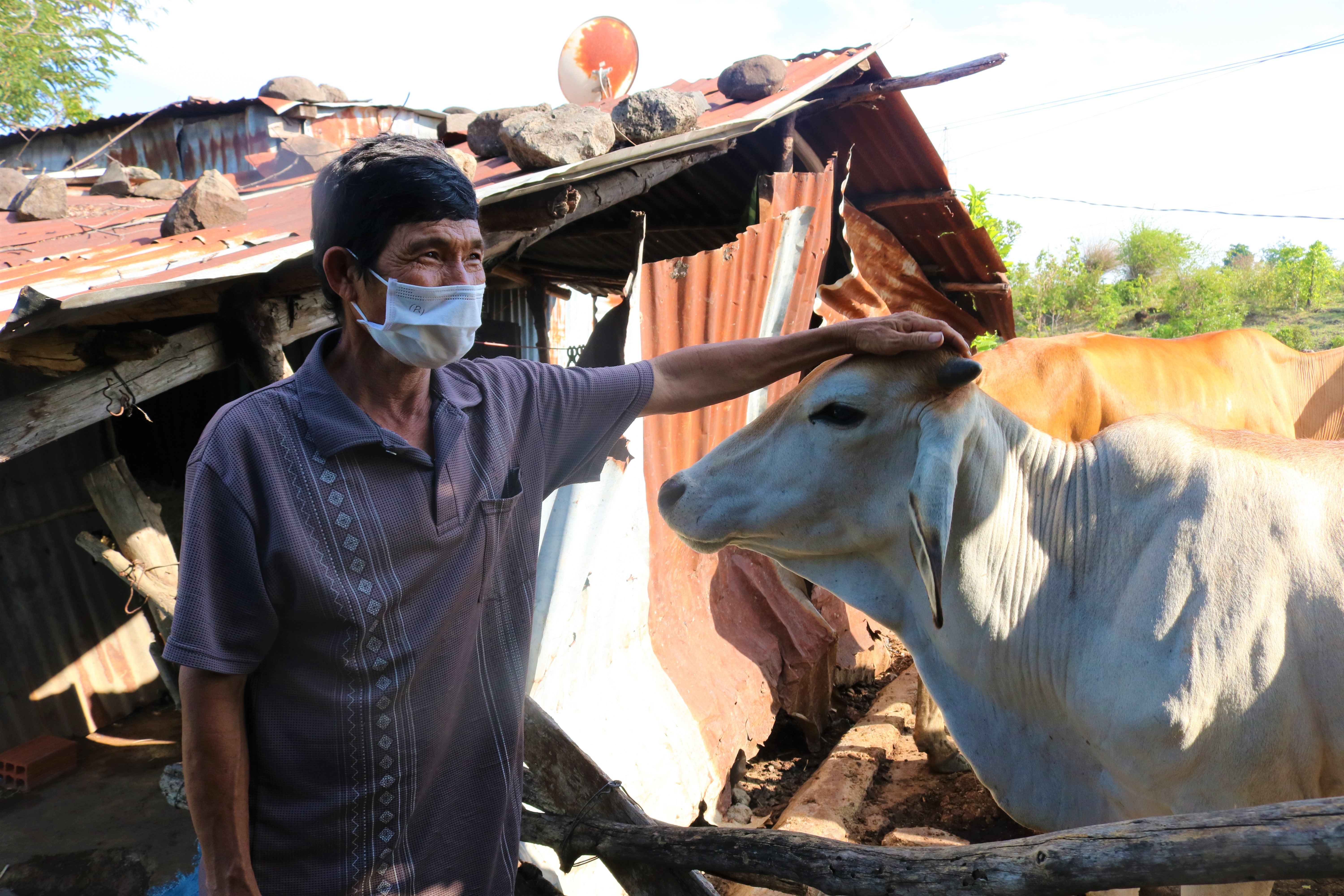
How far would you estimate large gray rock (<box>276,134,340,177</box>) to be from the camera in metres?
6.76

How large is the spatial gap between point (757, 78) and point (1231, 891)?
4.37 m

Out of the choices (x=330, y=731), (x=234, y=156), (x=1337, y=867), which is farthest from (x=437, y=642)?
(x=234, y=156)

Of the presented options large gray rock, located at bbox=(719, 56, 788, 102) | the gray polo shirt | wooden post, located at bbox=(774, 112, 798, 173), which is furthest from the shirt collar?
wooden post, located at bbox=(774, 112, 798, 173)

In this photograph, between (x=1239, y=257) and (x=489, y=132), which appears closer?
(x=489, y=132)

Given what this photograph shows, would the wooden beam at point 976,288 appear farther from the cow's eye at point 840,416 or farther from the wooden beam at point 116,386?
the wooden beam at point 116,386

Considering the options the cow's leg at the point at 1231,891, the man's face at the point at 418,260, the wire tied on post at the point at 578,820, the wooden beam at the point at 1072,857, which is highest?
the man's face at the point at 418,260

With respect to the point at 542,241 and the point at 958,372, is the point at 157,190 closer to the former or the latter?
the point at 542,241

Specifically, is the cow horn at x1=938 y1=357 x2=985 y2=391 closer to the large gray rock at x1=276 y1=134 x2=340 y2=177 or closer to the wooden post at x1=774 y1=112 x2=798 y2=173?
the wooden post at x1=774 y1=112 x2=798 y2=173

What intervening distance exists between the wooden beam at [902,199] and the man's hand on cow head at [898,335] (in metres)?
4.59

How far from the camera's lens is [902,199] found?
671cm

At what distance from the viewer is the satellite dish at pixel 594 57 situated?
623 cm

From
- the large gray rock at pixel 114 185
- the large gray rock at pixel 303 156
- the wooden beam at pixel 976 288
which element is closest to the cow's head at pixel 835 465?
the large gray rock at pixel 303 156

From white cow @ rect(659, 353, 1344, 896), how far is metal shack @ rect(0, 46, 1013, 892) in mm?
1281

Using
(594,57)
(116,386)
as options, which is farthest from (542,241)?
(116,386)
